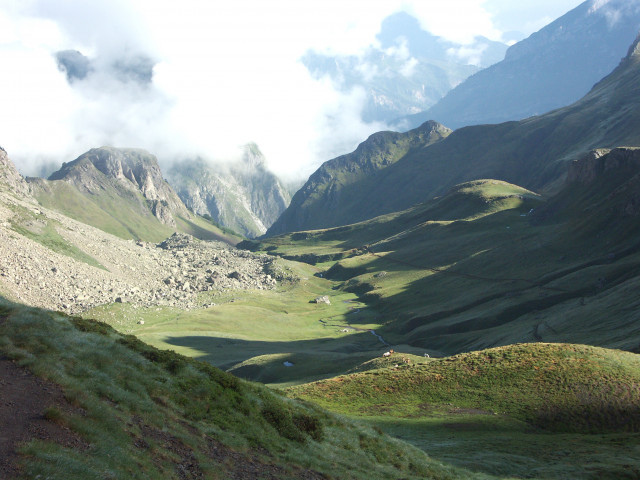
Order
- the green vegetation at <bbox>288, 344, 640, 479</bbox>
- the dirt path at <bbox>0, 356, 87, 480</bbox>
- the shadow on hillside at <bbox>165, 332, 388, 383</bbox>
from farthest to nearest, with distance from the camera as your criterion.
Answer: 1. the shadow on hillside at <bbox>165, 332, 388, 383</bbox>
2. the green vegetation at <bbox>288, 344, 640, 479</bbox>
3. the dirt path at <bbox>0, 356, 87, 480</bbox>

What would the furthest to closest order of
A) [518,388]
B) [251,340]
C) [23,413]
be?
1. [251,340]
2. [518,388]
3. [23,413]

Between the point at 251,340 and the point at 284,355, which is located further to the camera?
the point at 251,340

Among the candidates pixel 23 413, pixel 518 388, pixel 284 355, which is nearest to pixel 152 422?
pixel 23 413

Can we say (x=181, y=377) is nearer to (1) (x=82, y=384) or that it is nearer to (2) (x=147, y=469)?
(1) (x=82, y=384)

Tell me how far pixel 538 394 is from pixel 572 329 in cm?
6524

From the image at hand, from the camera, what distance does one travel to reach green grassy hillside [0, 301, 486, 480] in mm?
17359

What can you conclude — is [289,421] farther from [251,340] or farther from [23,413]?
[251,340]

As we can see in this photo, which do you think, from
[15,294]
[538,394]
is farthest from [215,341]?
[538,394]

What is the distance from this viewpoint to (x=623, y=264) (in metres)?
157

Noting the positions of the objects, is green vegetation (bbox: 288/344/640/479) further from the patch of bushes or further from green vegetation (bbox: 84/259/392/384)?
green vegetation (bbox: 84/259/392/384)

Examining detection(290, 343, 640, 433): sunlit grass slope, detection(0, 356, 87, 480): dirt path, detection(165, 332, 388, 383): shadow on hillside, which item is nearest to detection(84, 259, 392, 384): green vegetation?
detection(165, 332, 388, 383): shadow on hillside

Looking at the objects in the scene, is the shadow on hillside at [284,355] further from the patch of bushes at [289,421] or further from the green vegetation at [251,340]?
the patch of bushes at [289,421]

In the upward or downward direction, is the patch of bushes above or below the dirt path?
below

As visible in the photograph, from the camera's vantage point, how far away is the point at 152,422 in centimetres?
2177
